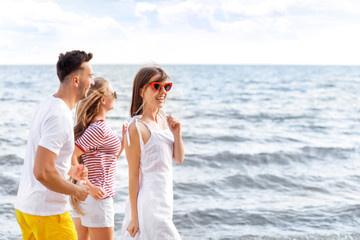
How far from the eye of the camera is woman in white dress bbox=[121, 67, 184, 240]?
9.68ft

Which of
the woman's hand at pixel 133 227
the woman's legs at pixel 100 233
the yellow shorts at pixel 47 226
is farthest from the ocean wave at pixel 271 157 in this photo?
the yellow shorts at pixel 47 226

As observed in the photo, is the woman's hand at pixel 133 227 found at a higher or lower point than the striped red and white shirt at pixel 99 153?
lower

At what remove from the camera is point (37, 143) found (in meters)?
2.68

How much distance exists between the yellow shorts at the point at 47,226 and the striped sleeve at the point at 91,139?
0.82m

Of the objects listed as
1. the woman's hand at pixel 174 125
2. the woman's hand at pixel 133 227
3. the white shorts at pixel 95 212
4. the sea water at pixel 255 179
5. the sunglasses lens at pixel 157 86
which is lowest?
the sea water at pixel 255 179

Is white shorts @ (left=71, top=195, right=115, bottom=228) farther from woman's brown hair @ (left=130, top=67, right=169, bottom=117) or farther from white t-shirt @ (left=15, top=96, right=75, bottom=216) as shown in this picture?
woman's brown hair @ (left=130, top=67, right=169, bottom=117)

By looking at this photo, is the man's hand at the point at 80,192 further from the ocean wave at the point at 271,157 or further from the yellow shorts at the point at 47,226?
the ocean wave at the point at 271,157

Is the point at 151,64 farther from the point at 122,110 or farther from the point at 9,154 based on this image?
the point at 122,110

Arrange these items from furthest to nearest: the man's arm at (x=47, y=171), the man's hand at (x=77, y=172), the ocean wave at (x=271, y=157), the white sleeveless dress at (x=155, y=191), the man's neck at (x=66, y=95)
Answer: the ocean wave at (x=271, y=157), the man's hand at (x=77, y=172), the white sleeveless dress at (x=155, y=191), the man's neck at (x=66, y=95), the man's arm at (x=47, y=171)

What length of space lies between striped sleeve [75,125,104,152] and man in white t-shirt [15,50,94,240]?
2.38ft

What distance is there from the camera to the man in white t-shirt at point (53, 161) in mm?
2584

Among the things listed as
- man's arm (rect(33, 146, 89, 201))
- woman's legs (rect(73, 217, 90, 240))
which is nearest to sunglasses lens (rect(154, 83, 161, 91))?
man's arm (rect(33, 146, 89, 201))

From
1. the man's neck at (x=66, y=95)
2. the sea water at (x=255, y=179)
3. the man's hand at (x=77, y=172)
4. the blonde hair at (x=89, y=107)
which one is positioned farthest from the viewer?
the sea water at (x=255, y=179)

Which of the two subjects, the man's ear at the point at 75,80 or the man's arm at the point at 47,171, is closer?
the man's arm at the point at 47,171
